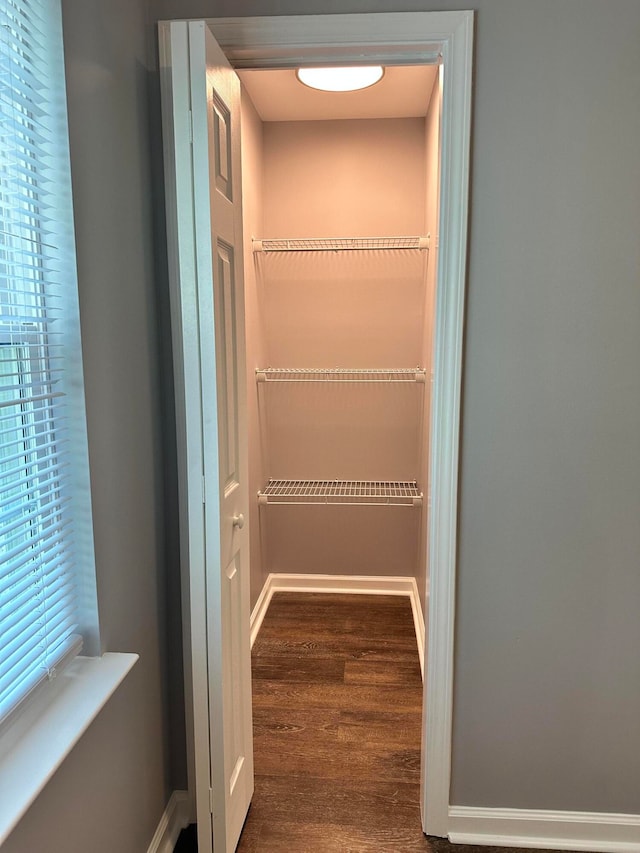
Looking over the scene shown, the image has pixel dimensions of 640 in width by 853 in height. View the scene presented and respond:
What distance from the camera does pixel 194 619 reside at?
1.51 m

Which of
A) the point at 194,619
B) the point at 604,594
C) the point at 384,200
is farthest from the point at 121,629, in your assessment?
the point at 384,200

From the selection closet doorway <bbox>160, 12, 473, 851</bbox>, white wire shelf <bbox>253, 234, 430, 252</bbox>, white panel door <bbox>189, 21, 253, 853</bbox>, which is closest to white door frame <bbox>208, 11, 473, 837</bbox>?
closet doorway <bbox>160, 12, 473, 851</bbox>

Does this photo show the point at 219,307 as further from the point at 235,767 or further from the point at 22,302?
the point at 235,767

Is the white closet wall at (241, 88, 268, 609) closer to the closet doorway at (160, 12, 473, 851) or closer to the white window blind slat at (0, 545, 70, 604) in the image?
the closet doorway at (160, 12, 473, 851)

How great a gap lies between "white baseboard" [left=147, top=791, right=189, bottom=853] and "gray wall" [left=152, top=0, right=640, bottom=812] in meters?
0.83

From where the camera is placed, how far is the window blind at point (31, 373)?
1.08 meters

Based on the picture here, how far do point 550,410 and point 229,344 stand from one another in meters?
0.91

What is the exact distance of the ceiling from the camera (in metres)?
2.59

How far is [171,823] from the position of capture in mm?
1790

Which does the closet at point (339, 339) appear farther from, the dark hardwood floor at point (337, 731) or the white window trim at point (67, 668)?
the white window trim at point (67, 668)

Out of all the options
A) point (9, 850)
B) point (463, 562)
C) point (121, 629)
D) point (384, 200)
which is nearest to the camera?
point (9, 850)

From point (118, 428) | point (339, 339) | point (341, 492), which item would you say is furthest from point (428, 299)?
point (118, 428)

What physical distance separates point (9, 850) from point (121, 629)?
0.51 metres

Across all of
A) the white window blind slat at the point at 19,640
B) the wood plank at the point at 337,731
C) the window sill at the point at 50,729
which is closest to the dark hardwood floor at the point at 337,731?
the wood plank at the point at 337,731
